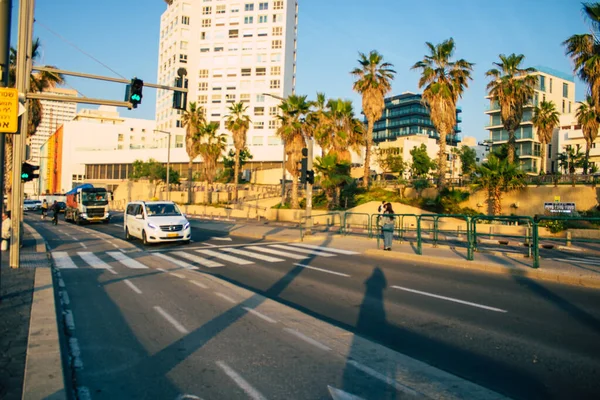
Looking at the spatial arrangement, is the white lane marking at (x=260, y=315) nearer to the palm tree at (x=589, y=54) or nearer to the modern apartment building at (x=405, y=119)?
the palm tree at (x=589, y=54)

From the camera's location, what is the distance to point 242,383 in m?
4.98

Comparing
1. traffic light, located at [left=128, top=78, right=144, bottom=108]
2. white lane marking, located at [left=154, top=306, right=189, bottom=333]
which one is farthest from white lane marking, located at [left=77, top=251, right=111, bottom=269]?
white lane marking, located at [left=154, top=306, right=189, bottom=333]

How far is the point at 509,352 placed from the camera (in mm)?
6039

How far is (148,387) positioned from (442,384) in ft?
10.3

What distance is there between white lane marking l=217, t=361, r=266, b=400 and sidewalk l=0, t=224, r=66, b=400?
169 centimetres

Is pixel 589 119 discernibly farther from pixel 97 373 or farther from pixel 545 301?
pixel 97 373

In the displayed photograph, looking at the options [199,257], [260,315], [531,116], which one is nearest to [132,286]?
[260,315]

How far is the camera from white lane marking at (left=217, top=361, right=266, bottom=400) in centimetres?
465

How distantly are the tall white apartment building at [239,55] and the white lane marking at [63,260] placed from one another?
69000mm

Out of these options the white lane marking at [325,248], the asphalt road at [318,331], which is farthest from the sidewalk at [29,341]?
the white lane marking at [325,248]

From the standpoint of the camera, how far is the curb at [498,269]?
1057 centimetres

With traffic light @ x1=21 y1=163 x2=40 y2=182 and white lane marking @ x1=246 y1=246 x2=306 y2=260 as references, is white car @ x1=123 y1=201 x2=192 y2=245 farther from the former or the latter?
traffic light @ x1=21 y1=163 x2=40 y2=182

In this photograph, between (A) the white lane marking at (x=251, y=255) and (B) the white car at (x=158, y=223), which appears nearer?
(A) the white lane marking at (x=251, y=255)

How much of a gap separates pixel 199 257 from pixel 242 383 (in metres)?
11.6
